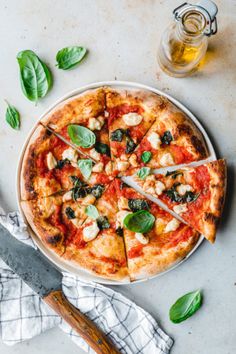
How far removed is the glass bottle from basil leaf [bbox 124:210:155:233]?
3.29ft

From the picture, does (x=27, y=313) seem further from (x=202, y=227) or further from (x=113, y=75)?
(x=113, y=75)

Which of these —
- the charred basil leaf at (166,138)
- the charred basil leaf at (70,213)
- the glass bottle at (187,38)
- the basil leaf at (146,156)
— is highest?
the glass bottle at (187,38)

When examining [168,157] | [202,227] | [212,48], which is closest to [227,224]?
[202,227]

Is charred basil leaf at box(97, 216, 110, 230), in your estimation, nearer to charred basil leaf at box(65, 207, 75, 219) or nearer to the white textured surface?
charred basil leaf at box(65, 207, 75, 219)

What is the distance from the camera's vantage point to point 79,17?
3887mm

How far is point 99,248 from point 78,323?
0.52 metres

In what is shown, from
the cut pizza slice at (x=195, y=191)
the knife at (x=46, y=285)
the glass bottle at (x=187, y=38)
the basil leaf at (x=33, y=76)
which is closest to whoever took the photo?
the glass bottle at (x=187, y=38)

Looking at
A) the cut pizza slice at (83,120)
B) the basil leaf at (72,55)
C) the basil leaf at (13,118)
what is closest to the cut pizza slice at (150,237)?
the cut pizza slice at (83,120)

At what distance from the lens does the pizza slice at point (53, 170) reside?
361 cm

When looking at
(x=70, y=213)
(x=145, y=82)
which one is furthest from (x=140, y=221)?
(x=145, y=82)

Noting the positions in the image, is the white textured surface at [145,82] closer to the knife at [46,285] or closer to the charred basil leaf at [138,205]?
the knife at [46,285]

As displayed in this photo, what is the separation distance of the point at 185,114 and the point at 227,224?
82 cm

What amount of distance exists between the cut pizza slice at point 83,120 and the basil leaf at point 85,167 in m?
0.05

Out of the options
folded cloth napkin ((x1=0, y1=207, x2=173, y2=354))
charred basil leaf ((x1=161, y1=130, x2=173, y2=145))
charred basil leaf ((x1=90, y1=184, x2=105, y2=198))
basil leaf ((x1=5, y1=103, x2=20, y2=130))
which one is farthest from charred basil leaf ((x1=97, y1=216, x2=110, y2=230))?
basil leaf ((x1=5, y1=103, x2=20, y2=130))
